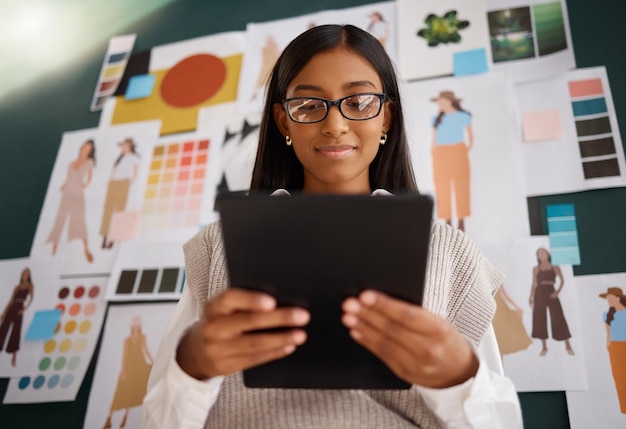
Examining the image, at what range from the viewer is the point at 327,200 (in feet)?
1.29

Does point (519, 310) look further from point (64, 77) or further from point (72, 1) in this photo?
point (72, 1)

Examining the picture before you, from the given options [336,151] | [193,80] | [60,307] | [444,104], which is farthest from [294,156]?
[60,307]

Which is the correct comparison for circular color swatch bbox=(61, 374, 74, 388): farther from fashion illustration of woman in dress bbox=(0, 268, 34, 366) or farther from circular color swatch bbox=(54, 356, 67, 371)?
fashion illustration of woman in dress bbox=(0, 268, 34, 366)

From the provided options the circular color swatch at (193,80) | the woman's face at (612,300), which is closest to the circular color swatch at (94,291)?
the circular color swatch at (193,80)

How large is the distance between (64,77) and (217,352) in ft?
4.69

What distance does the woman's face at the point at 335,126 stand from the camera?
69cm

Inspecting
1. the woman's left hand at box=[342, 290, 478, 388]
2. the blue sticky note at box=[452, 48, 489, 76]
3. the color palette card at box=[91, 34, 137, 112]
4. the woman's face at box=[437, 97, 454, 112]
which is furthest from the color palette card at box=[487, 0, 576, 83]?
the color palette card at box=[91, 34, 137, 112]

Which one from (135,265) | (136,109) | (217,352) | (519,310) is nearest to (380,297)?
(217,352)

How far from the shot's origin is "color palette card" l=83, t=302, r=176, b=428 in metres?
1.10

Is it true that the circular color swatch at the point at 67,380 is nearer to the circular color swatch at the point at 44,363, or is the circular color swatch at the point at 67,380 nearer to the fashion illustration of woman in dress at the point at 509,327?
the circular color swatch at the point at 44,363

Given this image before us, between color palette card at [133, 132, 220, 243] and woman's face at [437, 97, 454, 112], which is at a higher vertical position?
woman's face at [437, 97, 454, 112]

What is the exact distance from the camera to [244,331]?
0.43 meters

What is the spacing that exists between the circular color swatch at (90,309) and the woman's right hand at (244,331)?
2.82ft

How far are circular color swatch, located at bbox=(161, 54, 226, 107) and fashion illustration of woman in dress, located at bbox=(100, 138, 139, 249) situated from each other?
169 millimetres
